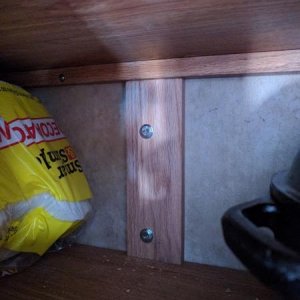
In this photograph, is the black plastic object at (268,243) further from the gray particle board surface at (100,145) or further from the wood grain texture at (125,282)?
the gray particle board surface at (100,145)

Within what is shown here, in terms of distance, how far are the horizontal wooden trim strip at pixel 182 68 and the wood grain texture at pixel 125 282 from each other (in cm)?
38

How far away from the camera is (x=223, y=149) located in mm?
642

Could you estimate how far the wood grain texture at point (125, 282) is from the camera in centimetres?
54

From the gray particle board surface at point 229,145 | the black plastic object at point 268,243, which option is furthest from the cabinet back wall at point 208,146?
the black plastic object at point 268,243

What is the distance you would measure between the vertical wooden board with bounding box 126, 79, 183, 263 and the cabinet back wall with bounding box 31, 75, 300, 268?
37mm

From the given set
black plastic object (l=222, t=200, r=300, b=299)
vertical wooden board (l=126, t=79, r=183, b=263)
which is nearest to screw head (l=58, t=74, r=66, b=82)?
vertical wooden board (l=126, t=79, r=183, b=263)

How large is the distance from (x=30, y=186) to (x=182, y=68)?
365 mm

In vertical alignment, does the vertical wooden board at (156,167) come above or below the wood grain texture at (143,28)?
below

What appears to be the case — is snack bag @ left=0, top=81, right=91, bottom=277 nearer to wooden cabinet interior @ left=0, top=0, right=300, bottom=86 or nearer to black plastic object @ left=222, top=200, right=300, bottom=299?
wooden cabinet interior @ left=0, top=0, right=300, bottom=86

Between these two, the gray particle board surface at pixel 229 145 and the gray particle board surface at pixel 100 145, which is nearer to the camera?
the gray particle board surface at pixel 229 145

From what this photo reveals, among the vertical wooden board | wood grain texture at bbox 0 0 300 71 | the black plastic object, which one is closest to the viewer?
the black plastic object

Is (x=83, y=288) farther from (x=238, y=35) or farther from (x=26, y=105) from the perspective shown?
(x=238, y=35)

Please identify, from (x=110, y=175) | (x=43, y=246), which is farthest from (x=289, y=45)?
(x=43, y=246)

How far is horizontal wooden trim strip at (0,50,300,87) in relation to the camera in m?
0.56
